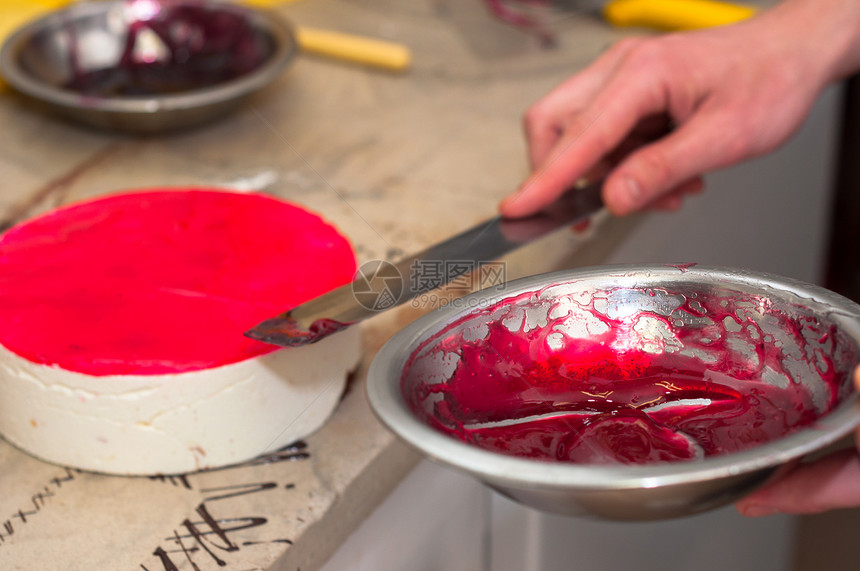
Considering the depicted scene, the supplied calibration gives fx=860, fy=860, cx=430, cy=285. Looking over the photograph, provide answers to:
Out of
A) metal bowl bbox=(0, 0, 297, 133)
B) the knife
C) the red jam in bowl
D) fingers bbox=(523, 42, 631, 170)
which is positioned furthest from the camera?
metal bowl bbox=(0, 0, 297, 133)

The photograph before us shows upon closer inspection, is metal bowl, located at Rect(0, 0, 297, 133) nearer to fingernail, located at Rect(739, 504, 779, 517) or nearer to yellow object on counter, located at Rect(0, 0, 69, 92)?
yellow object on counter, located at Rect(0, 0, 69, 92)

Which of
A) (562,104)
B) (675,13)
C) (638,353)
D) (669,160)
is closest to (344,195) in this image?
(562,104)

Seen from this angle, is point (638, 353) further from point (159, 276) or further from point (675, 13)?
point (675, 13)

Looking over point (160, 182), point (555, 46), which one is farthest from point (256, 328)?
point (555, 46)

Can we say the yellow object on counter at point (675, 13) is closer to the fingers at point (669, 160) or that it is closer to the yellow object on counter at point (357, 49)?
the yellow object on counter at point (357, 49)

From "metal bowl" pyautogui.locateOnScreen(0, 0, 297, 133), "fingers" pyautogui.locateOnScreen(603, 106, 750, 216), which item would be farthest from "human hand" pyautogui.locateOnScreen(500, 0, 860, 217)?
"metal bowl" pyautogui.locateOnScreen(0, 0, 297, 133)

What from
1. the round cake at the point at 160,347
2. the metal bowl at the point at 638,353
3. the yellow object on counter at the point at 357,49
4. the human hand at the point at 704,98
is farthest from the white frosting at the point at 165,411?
the yellow object on counter at the point at 357,49

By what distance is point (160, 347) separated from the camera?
2.31ft

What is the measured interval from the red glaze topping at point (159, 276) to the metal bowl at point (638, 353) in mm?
191

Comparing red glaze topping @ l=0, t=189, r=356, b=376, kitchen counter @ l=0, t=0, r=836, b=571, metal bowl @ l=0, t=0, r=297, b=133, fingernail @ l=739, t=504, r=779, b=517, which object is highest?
red glaze topping @ l=0, t=189, r=356, b=376

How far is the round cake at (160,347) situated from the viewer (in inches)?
27.4

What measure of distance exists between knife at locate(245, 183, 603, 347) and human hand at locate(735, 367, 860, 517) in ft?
1.02

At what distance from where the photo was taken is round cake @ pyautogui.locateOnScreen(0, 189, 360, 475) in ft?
2.28

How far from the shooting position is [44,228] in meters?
0.86
